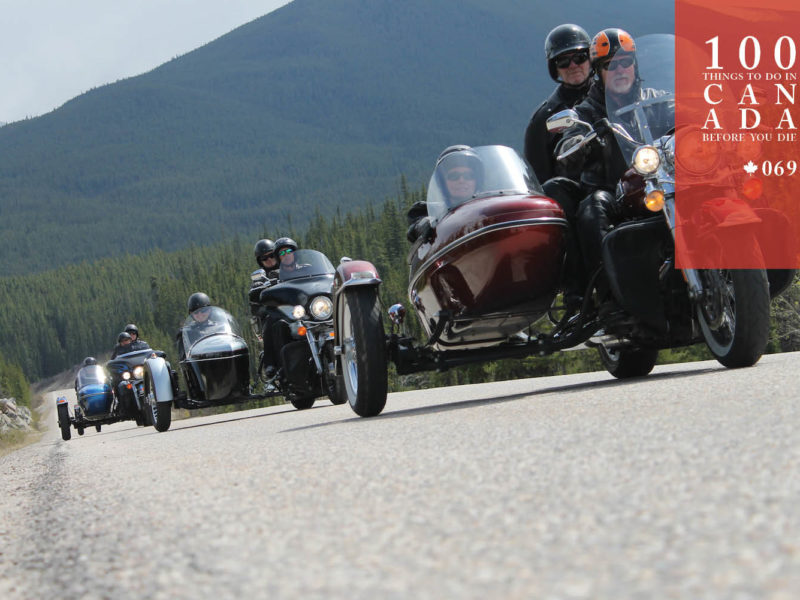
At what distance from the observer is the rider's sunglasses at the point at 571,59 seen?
298 inches

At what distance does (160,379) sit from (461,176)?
790 cm

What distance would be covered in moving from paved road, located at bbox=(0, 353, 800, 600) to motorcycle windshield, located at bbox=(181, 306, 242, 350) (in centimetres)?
948

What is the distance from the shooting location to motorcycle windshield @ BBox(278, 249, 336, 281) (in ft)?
40.1

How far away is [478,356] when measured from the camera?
6.60 m

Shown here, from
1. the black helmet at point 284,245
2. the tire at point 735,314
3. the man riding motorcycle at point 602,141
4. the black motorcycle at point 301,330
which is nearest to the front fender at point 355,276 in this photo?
the man riding motorcycle at point 602,141

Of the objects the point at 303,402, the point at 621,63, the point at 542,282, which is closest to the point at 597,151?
the point at 621,63

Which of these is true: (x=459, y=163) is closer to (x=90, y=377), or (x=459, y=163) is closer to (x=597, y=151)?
Answer: (x=597, y=151)

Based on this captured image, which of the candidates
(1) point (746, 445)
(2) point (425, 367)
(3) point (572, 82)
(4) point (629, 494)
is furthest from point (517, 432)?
(3) point (572, 82)

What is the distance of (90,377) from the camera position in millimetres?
21766

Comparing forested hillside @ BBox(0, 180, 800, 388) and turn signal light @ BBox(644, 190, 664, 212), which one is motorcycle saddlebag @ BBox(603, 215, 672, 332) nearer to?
turn signal light @ BBox(644, 190, 664, 212)

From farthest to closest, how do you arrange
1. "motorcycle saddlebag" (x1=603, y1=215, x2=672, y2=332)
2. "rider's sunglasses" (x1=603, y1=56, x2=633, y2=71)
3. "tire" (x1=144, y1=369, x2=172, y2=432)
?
"tire" (x1=144, y1=369, x2=172, y2=432) → "rider's sunglasses" (x1=603, y1=56, x2=633, y2=71) → "motorcycle saddlebag" (x1=603, y1=215, x2=672, y2=332)

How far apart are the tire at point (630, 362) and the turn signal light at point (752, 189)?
218cm

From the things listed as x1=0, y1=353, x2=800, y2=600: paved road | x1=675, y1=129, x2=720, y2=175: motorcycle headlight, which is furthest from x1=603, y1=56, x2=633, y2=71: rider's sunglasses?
x1=0, y1=353, x2=800, y2=600: paved road

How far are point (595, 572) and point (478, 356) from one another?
489 cm
